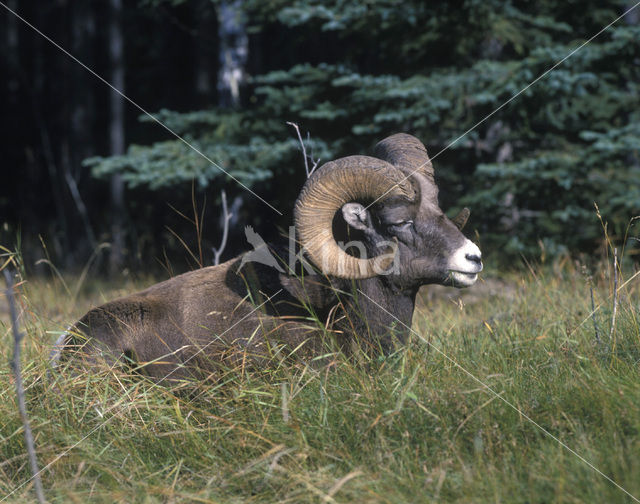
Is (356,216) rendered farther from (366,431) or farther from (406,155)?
(366,431)

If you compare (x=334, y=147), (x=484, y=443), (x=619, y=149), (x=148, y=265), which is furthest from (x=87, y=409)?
(x=148, y=265)

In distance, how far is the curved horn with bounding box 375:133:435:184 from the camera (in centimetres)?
532

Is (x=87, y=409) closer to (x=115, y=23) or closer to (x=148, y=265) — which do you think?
(x=148, y=265)

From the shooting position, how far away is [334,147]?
9578 millimetres

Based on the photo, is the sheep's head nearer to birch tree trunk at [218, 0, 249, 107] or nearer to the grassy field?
the grassy field

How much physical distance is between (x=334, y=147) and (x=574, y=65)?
337cm

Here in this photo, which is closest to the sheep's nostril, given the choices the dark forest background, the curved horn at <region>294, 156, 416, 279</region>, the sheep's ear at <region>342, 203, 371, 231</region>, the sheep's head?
the sheep's head

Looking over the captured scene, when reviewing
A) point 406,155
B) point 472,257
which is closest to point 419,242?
point 472,257

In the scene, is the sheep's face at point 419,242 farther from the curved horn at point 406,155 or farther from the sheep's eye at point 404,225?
the curved horn at point 406,155

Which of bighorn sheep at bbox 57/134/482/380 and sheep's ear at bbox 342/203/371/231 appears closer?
bighorn sheep at bbox 57/134/482/380

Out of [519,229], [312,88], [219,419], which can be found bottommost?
[519,229]

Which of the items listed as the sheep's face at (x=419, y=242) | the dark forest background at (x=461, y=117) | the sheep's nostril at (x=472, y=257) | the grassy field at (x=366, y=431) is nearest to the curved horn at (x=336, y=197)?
the sheep's face at (x=419, y=242)

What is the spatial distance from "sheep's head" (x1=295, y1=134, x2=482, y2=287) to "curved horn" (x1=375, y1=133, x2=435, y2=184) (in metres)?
0.24

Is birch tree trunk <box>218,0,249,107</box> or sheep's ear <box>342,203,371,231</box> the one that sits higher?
birch tree trunk <box>218,0,249,107</box>
